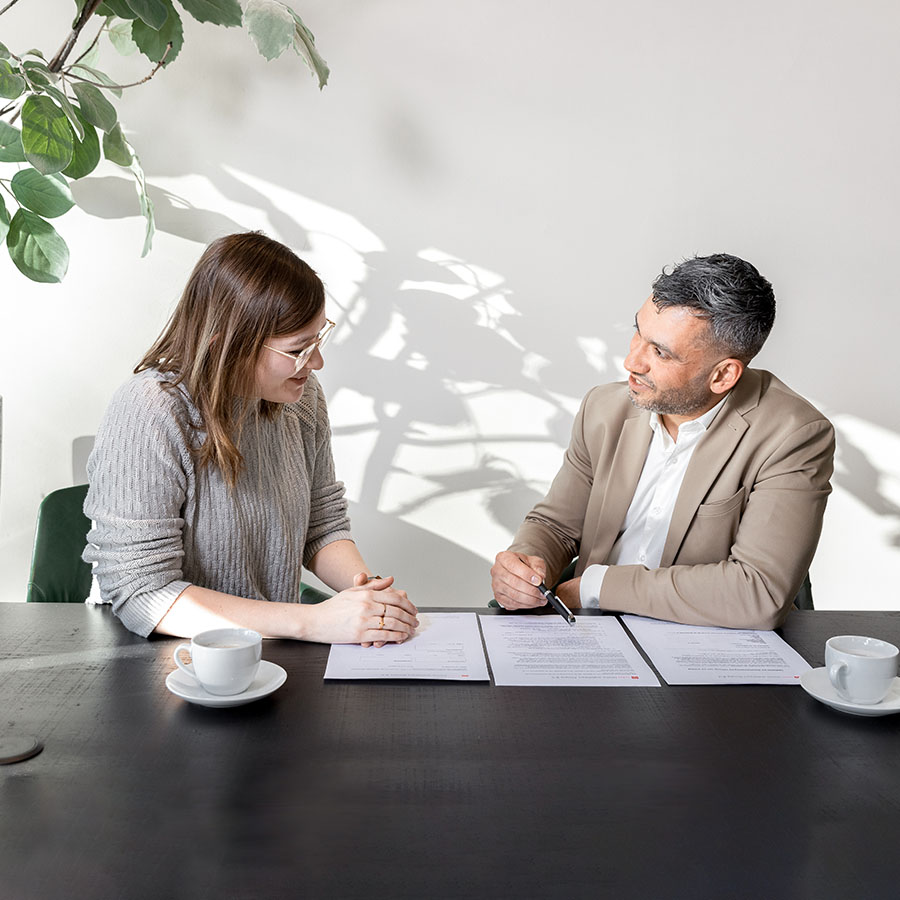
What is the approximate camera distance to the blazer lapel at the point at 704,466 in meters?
2.04

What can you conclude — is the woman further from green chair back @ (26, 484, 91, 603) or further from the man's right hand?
green chair back @ (26, 484, 91, 603)

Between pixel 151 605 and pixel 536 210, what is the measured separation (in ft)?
6.37

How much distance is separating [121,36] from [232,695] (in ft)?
6.70

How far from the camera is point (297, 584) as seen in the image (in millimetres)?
2008

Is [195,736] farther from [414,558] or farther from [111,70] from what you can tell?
[111,70]

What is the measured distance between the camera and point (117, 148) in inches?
97.4

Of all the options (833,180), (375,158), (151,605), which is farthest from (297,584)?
(833,180)

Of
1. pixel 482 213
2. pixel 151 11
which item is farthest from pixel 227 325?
pixel 482 213

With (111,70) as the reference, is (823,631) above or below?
below

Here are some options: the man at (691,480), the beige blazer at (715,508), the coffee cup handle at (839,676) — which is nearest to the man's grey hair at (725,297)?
the man at (691,480)

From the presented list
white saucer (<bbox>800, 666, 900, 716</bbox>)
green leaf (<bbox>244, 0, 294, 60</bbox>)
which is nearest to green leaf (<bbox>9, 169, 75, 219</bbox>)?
green leaf (<bbox>244, 0, 294, 60</bbox>)

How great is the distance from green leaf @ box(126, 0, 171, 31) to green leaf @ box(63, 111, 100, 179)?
27 cm

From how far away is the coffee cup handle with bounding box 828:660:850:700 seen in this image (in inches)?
52.2

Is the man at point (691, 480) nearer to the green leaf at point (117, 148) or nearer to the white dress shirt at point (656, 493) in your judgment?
the white dress shirt at point (656, 493)
